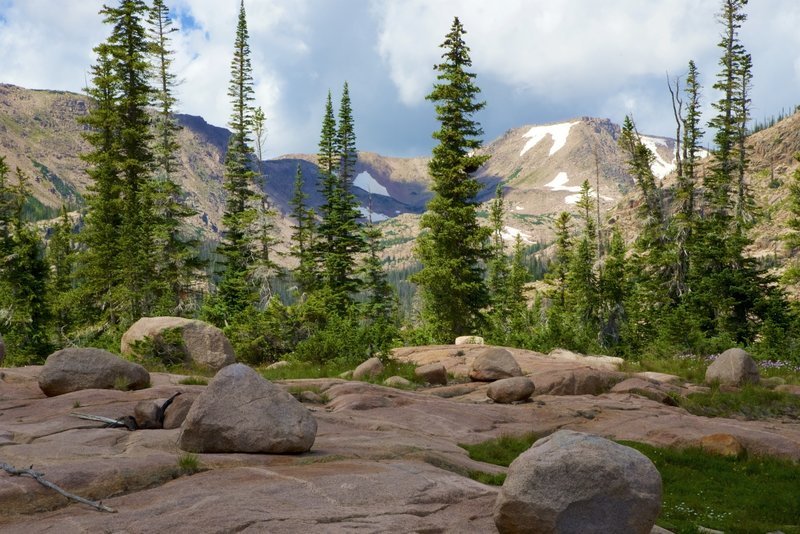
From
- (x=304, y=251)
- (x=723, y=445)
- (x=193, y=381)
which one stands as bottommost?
(x=723, y=445)

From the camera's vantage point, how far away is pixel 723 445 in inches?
525

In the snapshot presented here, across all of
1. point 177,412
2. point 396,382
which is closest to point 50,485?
point 177,412

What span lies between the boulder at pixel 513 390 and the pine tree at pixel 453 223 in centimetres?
1363

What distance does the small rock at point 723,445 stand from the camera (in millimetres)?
13219

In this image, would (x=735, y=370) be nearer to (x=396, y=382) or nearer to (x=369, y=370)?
(x=396, y=382)

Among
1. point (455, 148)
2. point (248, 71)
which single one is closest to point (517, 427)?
point (455, 148)

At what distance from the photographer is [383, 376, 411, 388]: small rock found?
19594 millimetres

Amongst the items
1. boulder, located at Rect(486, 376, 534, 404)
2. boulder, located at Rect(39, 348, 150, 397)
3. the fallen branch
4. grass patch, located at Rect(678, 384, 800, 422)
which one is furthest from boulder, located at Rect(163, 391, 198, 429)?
grass patch, located at Rect(678, 384, 800, 422)

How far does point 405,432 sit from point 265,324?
15624 mm

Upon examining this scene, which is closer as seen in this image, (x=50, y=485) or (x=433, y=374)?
(x=50, y=485)

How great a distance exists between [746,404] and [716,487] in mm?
9239

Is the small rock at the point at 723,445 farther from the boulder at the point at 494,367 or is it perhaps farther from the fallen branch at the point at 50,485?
the fallen branch at the point at 50,485

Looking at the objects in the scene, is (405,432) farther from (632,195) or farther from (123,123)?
(632,195)

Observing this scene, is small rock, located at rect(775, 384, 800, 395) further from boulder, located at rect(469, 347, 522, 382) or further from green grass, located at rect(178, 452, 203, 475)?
green grass, located at rect(178, 452, 203, 475)
